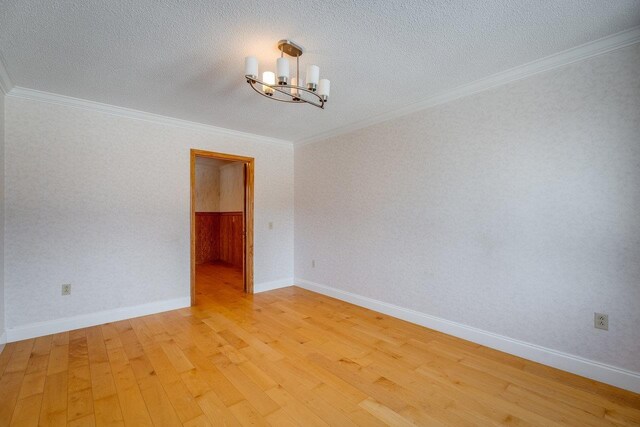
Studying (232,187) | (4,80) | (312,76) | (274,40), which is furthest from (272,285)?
(4,80)

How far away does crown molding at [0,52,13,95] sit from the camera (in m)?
2.38

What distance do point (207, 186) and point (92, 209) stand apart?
408 cm

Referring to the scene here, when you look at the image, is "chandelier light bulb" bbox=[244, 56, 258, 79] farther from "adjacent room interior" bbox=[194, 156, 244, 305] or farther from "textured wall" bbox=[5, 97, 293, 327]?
"adjacent room interior" bbox=[194, 156, 244, 305]

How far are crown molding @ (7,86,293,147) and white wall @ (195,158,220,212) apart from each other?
2995 mm

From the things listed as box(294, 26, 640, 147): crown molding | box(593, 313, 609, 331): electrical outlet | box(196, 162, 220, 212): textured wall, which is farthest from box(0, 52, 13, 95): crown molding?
box(593, 313, 609, 331): electrical outlet

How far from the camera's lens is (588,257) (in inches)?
86.9

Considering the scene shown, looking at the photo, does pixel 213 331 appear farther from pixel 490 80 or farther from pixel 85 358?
pixel 490 80

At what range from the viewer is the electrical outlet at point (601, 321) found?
2.14 m

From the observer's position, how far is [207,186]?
7.29 meters

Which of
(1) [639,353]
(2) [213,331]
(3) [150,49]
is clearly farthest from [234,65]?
(1) [639,353]

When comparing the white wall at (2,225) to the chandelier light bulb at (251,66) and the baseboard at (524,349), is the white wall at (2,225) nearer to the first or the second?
the chandelier light bulb at (251,66)

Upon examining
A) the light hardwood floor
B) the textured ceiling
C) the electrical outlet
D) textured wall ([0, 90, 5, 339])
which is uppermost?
the textured ceiling

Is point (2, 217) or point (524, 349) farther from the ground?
point (2, 217)

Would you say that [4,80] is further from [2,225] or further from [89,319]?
[89,319]
